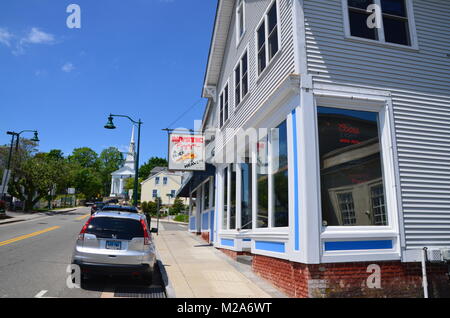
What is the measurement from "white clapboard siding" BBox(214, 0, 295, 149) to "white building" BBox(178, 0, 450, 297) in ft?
0.23

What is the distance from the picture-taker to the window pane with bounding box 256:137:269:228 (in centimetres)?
885

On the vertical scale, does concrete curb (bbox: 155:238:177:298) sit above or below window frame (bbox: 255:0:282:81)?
below

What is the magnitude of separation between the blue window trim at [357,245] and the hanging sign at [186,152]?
966 centimetres

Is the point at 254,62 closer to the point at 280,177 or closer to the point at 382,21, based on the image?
the point at 382,21

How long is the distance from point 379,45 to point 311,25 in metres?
1.68

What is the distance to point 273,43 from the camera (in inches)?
351

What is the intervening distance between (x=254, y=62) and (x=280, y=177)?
4.04 m

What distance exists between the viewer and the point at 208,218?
1694cm

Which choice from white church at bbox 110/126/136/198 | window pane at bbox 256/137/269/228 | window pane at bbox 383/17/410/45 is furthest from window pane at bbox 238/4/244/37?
white church at bbox 110/126/136/198

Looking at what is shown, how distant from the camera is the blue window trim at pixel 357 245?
636cm

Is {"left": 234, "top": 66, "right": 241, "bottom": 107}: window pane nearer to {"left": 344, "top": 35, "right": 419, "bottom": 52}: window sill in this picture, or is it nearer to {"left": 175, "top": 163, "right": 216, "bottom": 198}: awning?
{"left": 175, "top": 163, "right": 216, "bottom": 198}: awning

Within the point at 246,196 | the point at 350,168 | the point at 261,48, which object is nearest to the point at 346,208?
the point at 350,168

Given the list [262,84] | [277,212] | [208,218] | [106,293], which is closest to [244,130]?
[262,84]

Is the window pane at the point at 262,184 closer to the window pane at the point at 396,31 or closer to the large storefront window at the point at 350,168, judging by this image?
the large storefront window at the point at 350,168
